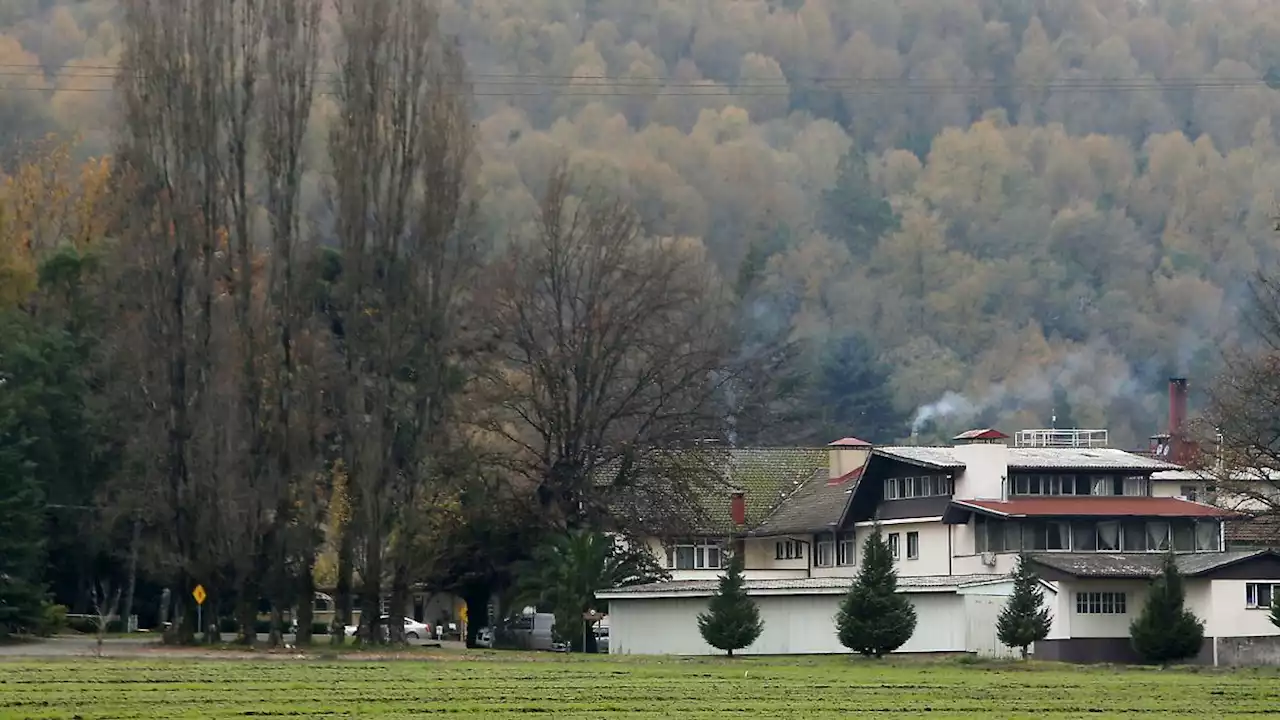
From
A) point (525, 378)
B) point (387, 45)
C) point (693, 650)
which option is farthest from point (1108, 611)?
point (387, 45)

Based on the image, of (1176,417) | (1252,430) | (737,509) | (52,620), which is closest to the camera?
(1252,430)

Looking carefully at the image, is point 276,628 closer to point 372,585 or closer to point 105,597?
point 372,585

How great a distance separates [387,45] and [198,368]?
41.7ft

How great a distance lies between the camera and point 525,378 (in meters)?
81.7

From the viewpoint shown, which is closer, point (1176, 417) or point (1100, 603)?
point (1100, 603)

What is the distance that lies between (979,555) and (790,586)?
660 centimetres

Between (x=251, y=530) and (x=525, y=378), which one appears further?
(x=525, y=378)

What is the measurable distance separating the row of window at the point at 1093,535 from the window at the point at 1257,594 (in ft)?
13.9

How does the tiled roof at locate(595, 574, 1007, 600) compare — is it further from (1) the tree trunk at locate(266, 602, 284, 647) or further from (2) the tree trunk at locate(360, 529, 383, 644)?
(1) the tree trunk at locate(266, 602, 284, 647)

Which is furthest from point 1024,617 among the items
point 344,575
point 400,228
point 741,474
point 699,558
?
point 741,474

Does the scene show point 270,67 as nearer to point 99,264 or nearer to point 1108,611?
point 99,264

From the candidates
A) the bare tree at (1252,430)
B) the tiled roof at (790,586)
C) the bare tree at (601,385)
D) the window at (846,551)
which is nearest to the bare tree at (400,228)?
the bare tree at (601,385)

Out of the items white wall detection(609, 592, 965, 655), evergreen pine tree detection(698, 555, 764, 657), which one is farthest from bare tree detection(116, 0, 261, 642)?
evergreen pine tree detection(698, 555, 764, 657)

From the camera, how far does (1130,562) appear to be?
231ft
